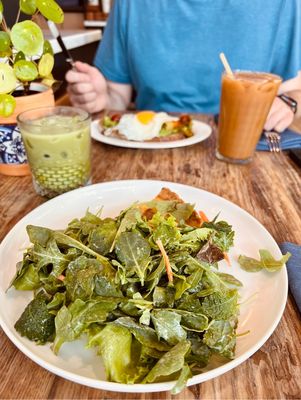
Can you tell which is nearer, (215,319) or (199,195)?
(215,319)

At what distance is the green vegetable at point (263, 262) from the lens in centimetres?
69

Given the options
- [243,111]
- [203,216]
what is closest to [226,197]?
[203,216]

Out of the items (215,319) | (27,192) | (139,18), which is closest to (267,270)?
(215,319)

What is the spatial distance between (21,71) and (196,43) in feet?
3.95

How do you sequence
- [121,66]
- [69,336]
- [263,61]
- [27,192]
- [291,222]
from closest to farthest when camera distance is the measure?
[69,336], [291,222], [27,192], [263,61], [121,66]

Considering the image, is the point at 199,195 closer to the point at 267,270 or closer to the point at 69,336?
the point at 267,270

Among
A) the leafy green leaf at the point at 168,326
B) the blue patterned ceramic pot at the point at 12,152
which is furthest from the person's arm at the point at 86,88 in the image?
the leafy green leaf at the point at 168,326

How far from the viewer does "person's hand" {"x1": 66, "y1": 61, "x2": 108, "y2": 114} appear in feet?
5.00

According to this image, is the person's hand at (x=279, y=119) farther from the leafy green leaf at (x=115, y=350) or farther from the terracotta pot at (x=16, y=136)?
the leafy green leaf at (x=115, y=350)

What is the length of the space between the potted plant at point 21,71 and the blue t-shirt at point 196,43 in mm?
944

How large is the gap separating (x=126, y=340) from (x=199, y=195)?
54 centimetres

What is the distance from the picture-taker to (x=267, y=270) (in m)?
0.70

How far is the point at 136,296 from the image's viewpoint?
1.83 feet

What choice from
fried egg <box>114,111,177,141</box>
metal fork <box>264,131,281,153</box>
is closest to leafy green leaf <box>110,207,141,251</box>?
fried egg <box>114,111,177,141</box>
